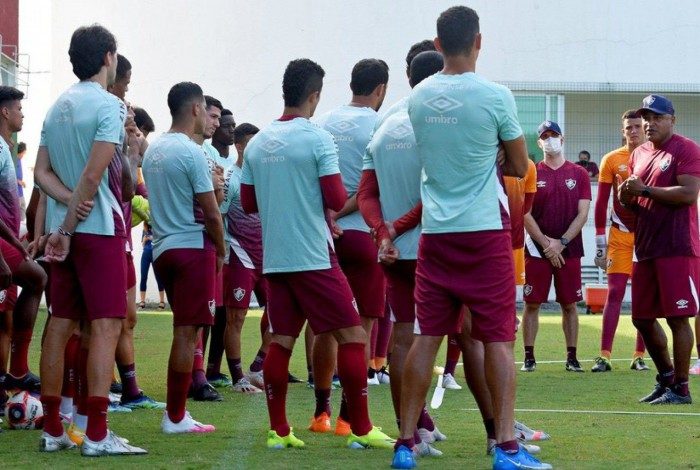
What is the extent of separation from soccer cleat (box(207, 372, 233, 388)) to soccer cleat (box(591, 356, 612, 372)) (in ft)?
11.6

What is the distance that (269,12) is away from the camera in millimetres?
27172

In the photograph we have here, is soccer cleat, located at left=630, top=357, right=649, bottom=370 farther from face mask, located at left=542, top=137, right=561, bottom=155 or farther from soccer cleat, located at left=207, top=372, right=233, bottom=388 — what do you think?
soccer cleat, located at left=207, top=372, right=233, bottom=388

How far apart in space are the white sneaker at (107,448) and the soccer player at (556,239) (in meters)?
6.44

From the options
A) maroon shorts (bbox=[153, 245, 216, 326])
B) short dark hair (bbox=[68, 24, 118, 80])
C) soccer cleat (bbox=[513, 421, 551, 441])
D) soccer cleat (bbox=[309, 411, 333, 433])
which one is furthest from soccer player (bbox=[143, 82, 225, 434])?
soccer cleat (bbox=[513, 421, 551, 441])

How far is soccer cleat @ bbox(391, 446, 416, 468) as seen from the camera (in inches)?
259

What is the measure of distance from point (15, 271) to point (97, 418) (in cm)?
218

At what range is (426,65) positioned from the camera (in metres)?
7.76

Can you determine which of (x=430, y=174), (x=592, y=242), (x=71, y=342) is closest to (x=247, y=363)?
(x=71, y=342)

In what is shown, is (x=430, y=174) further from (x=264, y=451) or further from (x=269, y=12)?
(x=269, y=12)

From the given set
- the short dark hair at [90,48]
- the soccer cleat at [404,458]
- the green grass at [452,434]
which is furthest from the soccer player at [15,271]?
the soccer cleat at [404,458]

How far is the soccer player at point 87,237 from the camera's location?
281 inches

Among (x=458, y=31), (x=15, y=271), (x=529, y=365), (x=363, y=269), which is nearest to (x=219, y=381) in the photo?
(x=15, y=271)

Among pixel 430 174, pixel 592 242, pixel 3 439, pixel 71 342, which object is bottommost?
pixel 592 242

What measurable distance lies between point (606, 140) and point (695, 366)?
1527 cm
